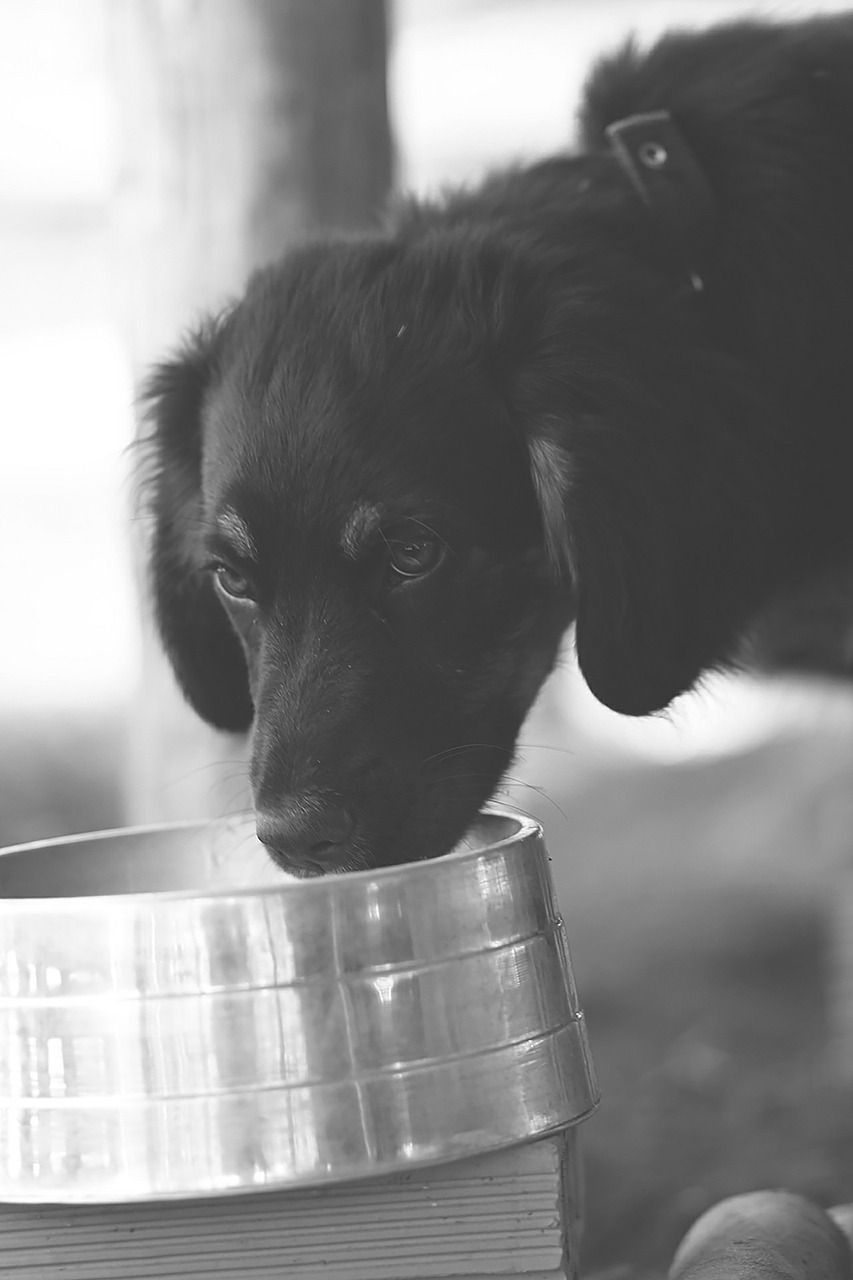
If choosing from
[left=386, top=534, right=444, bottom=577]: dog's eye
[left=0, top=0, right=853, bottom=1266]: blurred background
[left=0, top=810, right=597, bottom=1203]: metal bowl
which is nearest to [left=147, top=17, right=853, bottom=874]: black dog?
[left=386, top=534, right=444, bottom=577]: dog's eye

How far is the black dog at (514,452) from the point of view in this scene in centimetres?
197

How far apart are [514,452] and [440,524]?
18 cm

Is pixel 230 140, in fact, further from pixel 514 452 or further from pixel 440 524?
pixel 440 524

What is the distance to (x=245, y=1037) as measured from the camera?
133 cm

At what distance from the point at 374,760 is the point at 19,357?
Result: 5.14 m

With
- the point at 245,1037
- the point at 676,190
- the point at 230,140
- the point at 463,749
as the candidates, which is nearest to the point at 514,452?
the point at 463,749

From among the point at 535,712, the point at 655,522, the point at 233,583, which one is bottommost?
the point at 535,712

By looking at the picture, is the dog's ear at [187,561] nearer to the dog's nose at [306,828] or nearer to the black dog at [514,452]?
the black dog at [514,452]

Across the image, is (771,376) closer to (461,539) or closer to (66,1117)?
(461,539)

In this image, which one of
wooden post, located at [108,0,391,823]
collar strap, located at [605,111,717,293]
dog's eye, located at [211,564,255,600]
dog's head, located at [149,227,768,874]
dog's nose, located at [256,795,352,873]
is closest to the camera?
dog's nose, located at [256,795,352,873]

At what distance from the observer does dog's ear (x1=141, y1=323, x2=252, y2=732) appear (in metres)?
2.52

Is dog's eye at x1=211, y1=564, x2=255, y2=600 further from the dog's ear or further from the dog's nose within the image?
the dog's nose

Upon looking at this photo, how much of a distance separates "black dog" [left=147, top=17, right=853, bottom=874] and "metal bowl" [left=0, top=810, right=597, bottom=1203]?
1.49 ft

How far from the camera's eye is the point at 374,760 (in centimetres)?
188
